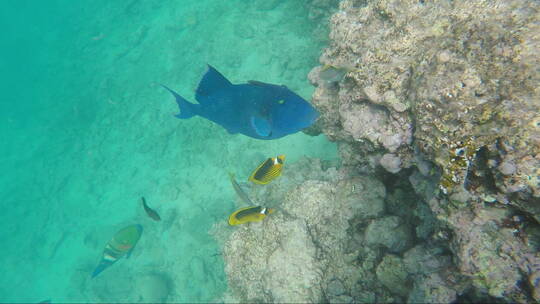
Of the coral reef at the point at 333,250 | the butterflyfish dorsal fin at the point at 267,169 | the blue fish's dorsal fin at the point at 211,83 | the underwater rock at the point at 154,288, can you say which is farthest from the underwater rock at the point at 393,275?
the underwater rock at the point at 154,288

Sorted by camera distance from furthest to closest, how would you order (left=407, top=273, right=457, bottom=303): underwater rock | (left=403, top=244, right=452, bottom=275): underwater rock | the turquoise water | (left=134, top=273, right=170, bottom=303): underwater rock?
the turquoise water
(left=134, top=273, right=170, bottom=303): underwater rock
(left=403, top=244, right=452, bottom=275): underwater rock
(left=407, top=273, right=457, bottom=303): underwater rock

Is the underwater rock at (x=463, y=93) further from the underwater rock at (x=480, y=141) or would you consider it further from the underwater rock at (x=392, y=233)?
the underwater rock at (x=392, y=233)

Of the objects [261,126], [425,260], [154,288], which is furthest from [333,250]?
[154,288]

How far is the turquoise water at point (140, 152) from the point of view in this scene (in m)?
6.95

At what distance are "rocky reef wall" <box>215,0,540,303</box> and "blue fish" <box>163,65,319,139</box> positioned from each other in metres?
0.68

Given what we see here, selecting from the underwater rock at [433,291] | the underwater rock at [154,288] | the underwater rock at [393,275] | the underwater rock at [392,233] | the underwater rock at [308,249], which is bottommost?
the underwater rock at [154,288]

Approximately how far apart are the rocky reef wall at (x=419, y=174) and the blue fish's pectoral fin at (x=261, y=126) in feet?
2.59

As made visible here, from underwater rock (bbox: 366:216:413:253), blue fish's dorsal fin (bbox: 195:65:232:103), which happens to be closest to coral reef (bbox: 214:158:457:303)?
underwater rock (bbox: 366:216:413:253)

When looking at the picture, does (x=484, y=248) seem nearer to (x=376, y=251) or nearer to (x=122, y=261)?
(x=376, y=251)

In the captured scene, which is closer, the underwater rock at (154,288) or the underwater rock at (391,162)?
the underwater rock at (391,162)

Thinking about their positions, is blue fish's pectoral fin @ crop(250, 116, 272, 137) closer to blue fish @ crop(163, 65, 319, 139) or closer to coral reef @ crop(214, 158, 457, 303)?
blue fish @ crop(163, 65, 319, 139)

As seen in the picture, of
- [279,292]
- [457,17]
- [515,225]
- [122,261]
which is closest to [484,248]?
[515,225]

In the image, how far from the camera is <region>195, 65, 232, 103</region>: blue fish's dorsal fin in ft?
6.75

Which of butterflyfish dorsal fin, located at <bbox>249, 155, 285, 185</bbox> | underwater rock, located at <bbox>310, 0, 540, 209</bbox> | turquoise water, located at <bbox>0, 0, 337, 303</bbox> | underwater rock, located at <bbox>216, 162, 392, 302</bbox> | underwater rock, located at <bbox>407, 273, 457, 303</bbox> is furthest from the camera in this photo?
turquoise water, located at <bbox>0, 0, 337, 303</bbox>
